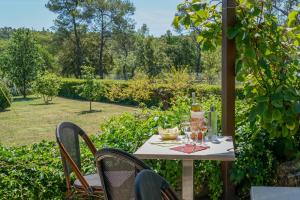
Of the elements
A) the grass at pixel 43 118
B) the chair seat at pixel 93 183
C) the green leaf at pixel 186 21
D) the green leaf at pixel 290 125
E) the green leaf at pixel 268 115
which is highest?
the green leaf at pixel 186 21

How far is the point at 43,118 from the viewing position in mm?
10883

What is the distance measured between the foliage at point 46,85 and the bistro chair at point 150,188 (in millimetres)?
12759

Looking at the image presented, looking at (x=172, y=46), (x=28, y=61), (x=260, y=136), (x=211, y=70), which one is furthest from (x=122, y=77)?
(x=260, y=136)

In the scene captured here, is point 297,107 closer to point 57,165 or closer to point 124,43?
point 57,165

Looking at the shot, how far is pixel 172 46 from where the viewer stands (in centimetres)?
1745

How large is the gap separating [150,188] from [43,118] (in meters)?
10.5

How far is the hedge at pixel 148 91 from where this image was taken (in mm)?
9341

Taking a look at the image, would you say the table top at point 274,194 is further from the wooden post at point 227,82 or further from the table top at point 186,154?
the wooden post at point 227,82

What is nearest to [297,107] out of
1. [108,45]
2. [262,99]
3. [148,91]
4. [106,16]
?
[262,99]

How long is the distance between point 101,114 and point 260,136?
8727 millimetres

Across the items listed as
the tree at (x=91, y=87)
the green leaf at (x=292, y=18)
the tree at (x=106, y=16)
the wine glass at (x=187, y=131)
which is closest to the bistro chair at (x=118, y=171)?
the wine glass at (x=187, y=131)

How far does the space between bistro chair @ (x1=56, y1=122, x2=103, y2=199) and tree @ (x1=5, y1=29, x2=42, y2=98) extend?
13.5 meters

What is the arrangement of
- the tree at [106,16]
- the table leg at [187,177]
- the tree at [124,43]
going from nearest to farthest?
the table leg at [187,177] → the tree at [106,16] → the tree at [124,43]

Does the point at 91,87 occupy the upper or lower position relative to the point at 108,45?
lower
